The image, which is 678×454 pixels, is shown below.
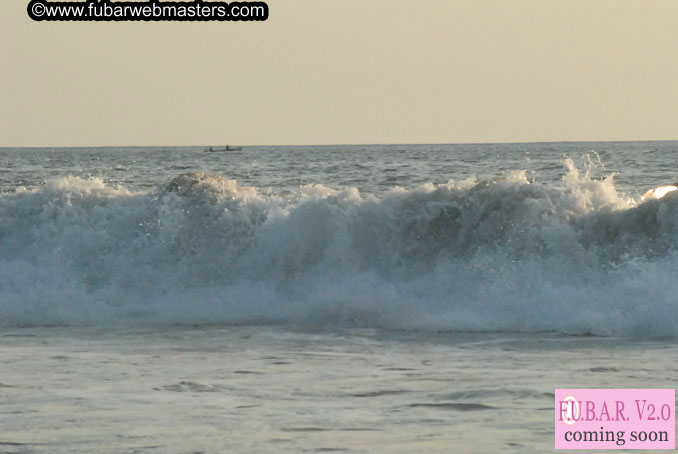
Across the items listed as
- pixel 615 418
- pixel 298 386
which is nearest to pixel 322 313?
pixel 298 386

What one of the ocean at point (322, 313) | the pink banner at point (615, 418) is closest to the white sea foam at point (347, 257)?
the ocean at point (322, 313)

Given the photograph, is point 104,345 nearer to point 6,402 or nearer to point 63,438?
point 6,402

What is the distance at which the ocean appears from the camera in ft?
29.4

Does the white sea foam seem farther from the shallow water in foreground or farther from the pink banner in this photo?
the pink banner

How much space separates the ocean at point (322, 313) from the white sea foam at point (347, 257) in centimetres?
3

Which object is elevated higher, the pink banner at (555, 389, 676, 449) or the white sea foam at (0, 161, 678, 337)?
the white sea foam at (0, 161, 678, 337)

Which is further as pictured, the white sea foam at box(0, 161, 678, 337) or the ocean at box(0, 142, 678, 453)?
the white sea foam at box(0, 161, 678, 337)

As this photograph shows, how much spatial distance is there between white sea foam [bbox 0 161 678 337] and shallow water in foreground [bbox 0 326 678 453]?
1.17m

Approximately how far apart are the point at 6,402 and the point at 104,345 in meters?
3.54

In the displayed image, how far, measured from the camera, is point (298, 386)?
1038 centimetres

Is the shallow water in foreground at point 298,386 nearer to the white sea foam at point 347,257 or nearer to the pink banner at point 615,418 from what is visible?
the pink banner at point 615,418

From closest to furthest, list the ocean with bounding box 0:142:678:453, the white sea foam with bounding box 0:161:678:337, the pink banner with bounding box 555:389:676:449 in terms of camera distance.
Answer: the pink banner with bounding box 555:389:676:449 < the ocean with bounding box 0:142:678:453 < the white sea foam with bounding box 0:161:678:337

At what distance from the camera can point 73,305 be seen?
16453mm

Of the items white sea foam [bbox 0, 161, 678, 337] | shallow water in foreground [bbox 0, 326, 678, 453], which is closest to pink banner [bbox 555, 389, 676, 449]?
shallow water in foreground [bbox 0, 326, 678, 453]
